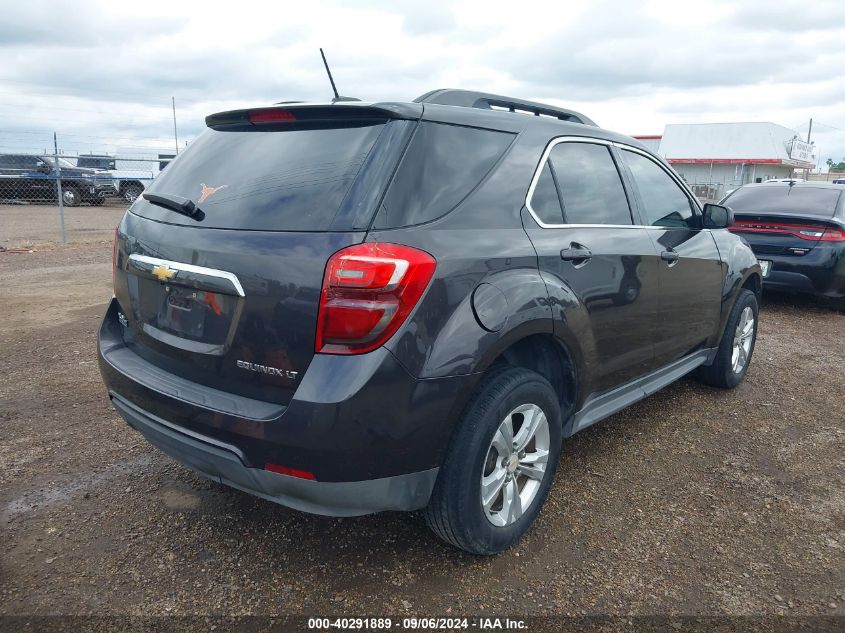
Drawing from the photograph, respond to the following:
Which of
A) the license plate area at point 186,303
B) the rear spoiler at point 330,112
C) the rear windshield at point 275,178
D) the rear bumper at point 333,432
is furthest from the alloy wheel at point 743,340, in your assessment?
the license plate area at point 186,303

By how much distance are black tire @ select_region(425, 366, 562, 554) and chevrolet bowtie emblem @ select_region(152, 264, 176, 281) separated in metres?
1.20

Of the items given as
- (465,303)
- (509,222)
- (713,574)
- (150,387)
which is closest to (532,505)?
(713,574)

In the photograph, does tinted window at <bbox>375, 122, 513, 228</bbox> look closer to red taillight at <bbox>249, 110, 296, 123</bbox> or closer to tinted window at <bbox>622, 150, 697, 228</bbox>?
red taillight at <bbox>249, 110, 296, 123</bbox>

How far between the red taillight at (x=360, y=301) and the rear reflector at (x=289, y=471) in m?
0.41

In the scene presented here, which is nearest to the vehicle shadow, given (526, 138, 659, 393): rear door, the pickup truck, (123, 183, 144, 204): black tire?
(526, 138, 659, 393): rear door

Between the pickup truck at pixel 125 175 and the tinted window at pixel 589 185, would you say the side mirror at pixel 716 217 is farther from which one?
the pickup truck at pixel 125 175

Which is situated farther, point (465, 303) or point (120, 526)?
point (120, 526)

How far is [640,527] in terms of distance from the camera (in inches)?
115

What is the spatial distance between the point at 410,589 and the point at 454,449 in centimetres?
59

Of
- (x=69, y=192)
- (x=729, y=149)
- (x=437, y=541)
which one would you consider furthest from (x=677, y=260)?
(x=729, y=149)

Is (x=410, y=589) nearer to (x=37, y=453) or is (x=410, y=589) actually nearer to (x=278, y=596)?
(x=278, y=596)

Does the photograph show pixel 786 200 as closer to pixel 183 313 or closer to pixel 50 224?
pixel 183 313

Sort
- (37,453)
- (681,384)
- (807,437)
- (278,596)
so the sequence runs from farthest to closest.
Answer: (681,384)
(807,437)
(37,453)
(278,596)

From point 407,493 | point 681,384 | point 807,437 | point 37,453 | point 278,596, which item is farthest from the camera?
point 681,384
